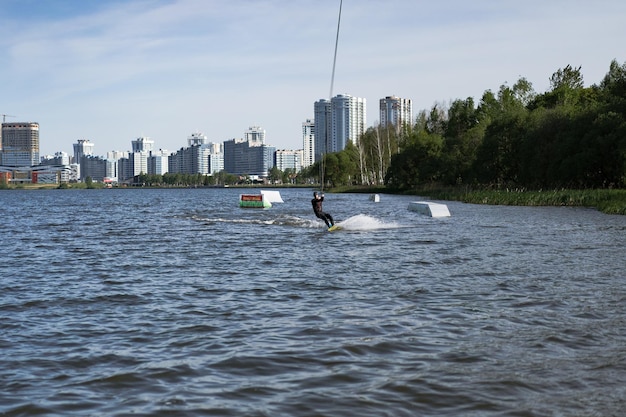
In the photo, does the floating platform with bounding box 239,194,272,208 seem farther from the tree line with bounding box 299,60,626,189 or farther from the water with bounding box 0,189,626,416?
the water with bounding box 0,189,626,416

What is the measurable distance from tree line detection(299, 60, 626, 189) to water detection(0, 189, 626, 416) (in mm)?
15228

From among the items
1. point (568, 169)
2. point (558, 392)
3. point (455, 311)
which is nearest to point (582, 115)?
point (568, 169)

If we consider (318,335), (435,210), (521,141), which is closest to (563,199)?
(435,210)

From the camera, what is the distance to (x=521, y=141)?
89312 mm

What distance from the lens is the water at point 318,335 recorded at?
320 inches

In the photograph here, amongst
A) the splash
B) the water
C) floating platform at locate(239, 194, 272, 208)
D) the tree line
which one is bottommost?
the water

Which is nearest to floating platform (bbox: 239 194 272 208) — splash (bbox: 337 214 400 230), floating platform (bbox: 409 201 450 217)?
floating platform (bbox: 409 201 450 217)

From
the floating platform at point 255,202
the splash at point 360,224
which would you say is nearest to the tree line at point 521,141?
the splash at point 360,224

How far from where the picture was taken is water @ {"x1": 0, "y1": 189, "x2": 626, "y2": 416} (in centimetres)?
814

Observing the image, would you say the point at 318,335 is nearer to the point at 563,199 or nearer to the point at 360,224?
the point at 360,224

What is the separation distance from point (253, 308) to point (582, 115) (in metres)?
70.1

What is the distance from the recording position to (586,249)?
82.6ft

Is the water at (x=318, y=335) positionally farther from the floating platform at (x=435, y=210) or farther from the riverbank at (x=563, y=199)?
the riverbank at (x=563, y=199)

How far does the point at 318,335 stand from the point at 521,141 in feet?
274
